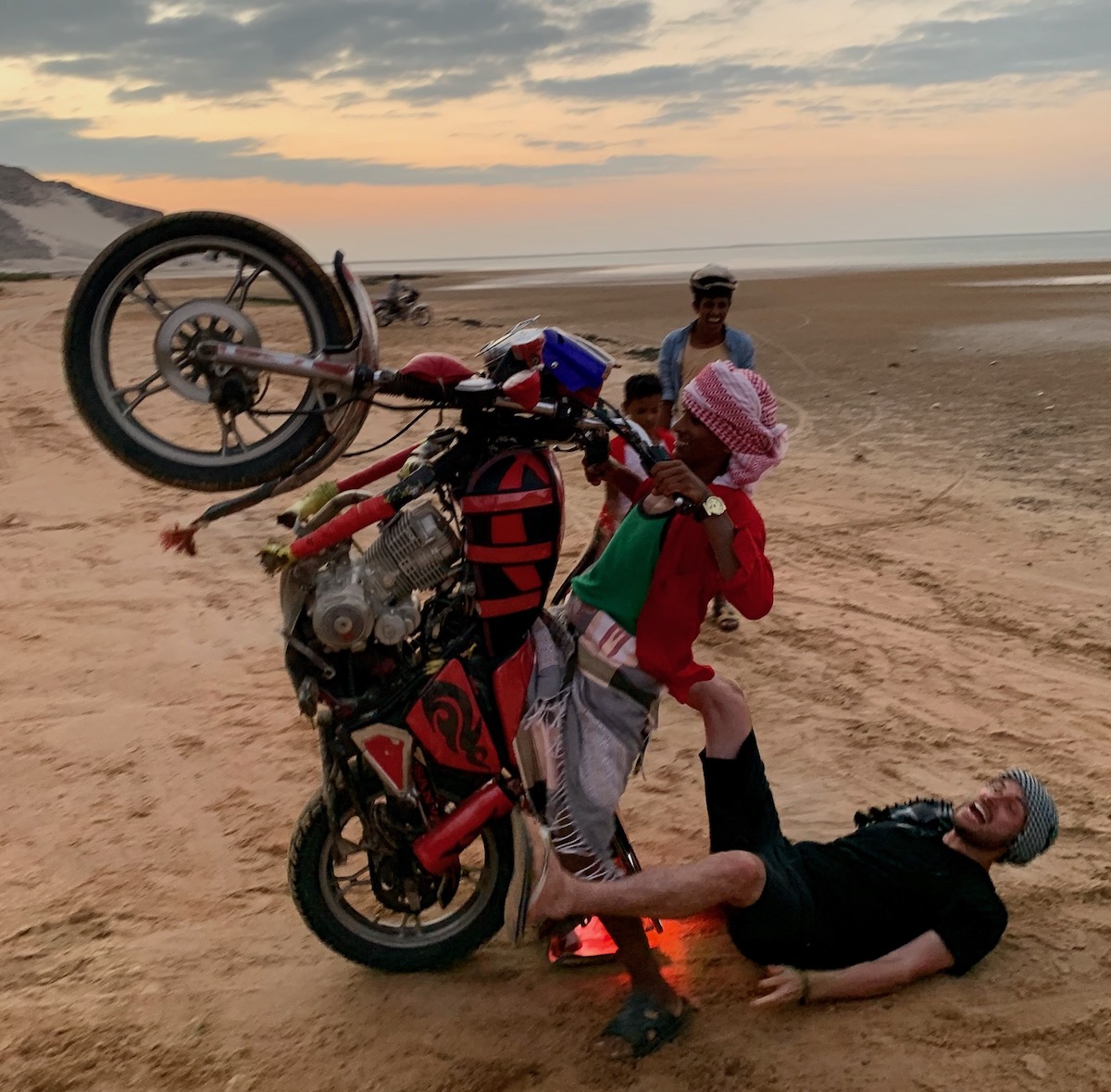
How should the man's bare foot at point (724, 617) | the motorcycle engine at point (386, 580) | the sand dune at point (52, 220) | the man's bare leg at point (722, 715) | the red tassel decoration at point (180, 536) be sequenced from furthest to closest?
1. the sand dune at point (52, 220)
2. the man's bare foot at point (724, 617)
3. the man's bare leg at point (722, 715)
4. the red tassel decoration at point (180, 536)
5. the motorcycle engine at point (386, 580)

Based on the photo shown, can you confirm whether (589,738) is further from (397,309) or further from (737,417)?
(397,309)

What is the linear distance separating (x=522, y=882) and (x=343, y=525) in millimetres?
1129

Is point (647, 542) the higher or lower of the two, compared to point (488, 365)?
lower

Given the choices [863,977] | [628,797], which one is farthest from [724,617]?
[863,977]

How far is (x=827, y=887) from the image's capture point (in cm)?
334

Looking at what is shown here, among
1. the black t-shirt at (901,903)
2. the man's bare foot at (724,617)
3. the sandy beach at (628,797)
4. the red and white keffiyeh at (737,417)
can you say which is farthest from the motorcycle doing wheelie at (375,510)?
the man's bare foot at (724,617)

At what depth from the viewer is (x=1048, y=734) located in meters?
4.76

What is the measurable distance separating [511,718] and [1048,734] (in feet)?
9.49

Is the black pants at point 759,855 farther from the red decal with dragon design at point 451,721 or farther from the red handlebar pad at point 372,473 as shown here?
the red handlebar pad at point 372,473

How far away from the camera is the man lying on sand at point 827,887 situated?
302 cm

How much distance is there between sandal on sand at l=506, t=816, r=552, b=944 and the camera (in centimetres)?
297

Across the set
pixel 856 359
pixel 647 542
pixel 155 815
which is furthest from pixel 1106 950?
pixel 856 359

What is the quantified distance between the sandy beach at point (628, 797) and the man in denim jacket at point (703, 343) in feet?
4.75

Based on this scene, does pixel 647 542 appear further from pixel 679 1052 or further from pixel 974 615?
pixel 974 615
